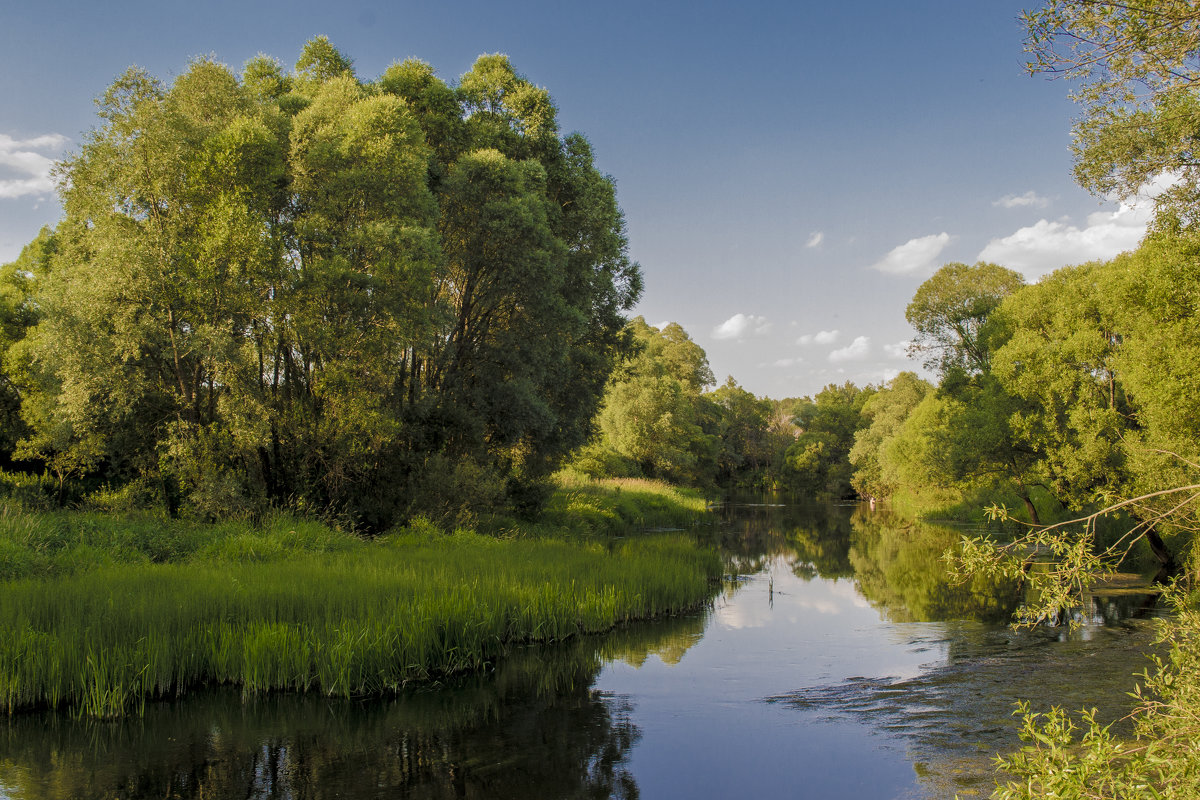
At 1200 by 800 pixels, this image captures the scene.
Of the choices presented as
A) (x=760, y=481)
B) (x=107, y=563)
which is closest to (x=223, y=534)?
(x=107, y=563)

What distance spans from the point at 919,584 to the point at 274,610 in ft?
63.2

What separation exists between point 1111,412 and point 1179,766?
21300 mm

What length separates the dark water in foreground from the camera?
7961 millimetres

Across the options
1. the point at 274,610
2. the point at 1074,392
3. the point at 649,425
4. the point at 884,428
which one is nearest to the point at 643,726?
the point at 274,610

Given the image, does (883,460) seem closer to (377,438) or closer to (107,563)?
(377,438)

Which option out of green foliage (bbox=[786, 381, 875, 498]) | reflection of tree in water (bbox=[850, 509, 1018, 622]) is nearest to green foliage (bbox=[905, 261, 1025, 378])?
reflection of tree in water (bbox=[850, 509, 1018, 622])

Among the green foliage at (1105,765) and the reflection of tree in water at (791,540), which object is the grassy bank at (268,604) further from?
the reflection of tree in water at (791,540)

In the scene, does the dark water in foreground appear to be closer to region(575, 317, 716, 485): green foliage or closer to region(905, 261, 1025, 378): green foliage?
region(905, 261, 1025, 378): green foliage

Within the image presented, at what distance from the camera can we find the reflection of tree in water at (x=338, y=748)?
7711 millimetres

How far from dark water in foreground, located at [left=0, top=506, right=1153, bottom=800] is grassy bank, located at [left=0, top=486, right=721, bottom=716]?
0.45 meters

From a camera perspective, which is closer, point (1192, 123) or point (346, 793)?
point (346, 793)

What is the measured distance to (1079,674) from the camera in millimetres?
11422

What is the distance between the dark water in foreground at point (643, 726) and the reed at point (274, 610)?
0.41 m

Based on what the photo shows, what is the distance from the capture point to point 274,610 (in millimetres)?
11906
